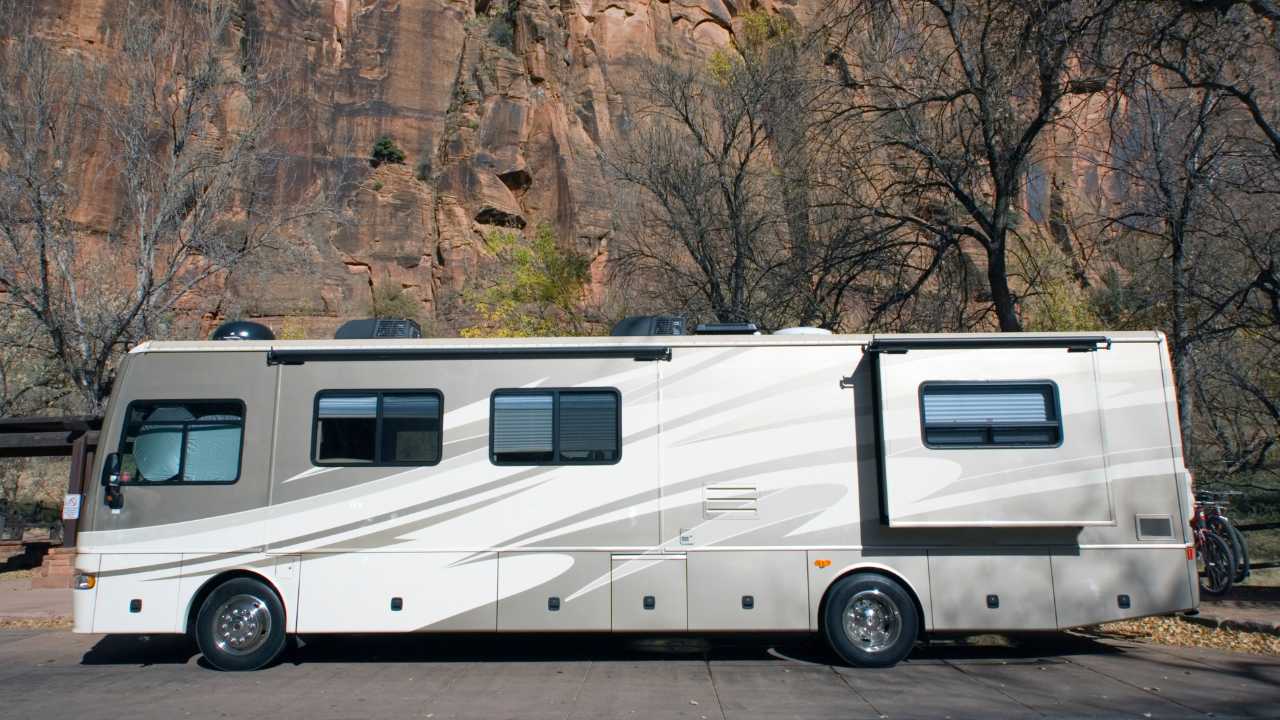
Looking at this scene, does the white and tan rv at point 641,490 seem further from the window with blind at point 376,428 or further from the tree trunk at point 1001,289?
the tree trunk at point 1001,289

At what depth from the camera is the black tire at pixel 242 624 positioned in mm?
7523

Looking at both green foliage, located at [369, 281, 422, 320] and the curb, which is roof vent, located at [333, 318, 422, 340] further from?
green foliage, located at [369, 281, 422, 320]

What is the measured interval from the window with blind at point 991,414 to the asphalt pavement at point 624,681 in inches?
86.0

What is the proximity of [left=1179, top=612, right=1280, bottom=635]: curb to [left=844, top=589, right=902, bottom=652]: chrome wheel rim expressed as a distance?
4142 mm

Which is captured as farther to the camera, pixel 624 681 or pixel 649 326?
pixel 649 326

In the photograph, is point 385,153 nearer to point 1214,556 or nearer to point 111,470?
point 111,470

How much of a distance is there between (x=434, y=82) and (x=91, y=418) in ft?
166

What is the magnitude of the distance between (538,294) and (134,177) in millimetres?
13209

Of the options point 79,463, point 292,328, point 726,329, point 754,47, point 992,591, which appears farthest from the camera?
point 292,328

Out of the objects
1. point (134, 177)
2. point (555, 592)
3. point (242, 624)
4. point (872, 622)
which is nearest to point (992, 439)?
point (872, 622)

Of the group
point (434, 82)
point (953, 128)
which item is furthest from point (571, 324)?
point (434, 82)

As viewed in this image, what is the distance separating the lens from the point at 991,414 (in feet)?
24.9

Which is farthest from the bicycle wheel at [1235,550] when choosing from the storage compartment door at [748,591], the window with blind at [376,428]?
the window with blind at [376,428]

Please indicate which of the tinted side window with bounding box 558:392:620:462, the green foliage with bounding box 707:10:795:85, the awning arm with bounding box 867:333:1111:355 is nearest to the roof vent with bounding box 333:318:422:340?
the tinted side window with bounding box 558:392:620:462
